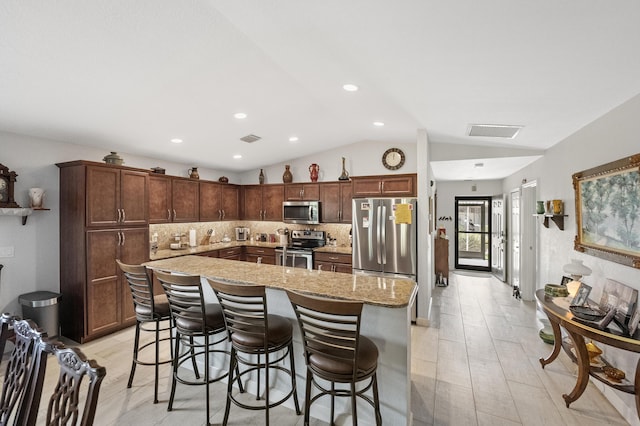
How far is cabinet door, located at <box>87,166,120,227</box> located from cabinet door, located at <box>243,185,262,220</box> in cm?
283

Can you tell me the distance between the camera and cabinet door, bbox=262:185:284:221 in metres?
6.04

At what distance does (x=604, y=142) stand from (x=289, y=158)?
4.59 m

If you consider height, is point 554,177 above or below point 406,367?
above

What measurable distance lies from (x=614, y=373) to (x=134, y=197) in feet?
16.9

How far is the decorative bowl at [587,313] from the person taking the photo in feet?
7.38

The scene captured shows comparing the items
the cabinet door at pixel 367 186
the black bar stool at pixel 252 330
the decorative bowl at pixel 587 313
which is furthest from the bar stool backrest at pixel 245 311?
the cabinet door at pixel 367 186

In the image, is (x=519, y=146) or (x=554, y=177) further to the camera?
(x=519, y=146)

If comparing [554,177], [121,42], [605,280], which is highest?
[121,42]

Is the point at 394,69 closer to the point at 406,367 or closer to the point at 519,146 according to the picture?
the point at 406,367

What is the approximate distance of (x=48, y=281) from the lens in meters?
3.61

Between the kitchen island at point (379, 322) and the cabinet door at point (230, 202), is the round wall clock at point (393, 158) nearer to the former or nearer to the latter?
the kitchen island at point (379, 322)

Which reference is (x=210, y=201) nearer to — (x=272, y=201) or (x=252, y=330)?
(x=272, y=201)

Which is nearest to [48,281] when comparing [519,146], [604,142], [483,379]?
[483,379]

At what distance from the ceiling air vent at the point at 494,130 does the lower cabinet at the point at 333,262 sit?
8.34 ft
